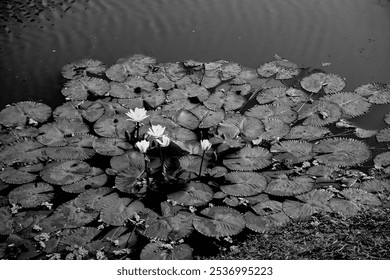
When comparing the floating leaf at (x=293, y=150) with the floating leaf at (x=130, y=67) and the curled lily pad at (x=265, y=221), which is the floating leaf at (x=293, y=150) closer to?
the curled lily pad at (x=265, y=221)

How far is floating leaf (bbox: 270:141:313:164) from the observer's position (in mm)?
3543

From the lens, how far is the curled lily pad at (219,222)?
2.99m

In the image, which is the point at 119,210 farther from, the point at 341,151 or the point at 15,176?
the point at 341,151

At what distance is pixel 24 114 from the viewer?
3.97 metres

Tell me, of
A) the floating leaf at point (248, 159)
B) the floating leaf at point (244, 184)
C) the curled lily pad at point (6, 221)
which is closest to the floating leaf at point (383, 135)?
the floating leaf at point (248, 159)

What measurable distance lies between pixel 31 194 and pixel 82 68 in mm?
1726

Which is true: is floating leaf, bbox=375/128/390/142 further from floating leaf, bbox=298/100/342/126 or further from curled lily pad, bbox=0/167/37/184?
A: curled lily pad, bbox=0/167/37/184

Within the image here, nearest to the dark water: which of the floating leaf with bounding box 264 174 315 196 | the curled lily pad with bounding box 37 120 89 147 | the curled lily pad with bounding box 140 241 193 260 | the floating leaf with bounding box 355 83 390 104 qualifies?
the floating leaf with bounding box 355 83 390 104

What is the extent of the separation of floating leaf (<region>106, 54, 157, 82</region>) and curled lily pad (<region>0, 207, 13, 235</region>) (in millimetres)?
1723

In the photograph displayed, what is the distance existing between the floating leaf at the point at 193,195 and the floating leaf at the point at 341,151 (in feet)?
3.17

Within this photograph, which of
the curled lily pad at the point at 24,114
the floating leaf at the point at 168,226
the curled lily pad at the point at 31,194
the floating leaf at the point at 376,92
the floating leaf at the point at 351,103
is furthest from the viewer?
the floating leaf at the point at 376,92

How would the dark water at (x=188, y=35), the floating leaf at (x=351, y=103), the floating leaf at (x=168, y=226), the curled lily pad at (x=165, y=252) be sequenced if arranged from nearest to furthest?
the curled lily pad at (x=165, y=252)
the floating leaf at (x=168, y=226)
the floating leaf at (x=351, y=103)
the dark water at (x=188, y=35)

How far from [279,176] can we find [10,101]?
261 centimetres
